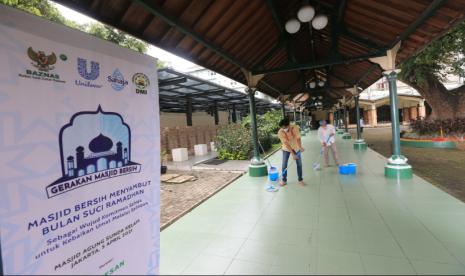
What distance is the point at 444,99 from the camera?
13.1m

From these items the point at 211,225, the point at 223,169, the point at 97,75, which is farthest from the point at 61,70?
the point at 223,169

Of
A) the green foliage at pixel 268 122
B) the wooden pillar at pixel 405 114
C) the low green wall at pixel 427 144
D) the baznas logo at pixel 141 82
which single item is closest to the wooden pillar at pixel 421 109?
the wooden pillar at pixel 405 114

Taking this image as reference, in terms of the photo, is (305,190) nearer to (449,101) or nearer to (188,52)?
(188,52)

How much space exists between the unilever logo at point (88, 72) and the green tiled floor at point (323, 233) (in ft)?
6.51

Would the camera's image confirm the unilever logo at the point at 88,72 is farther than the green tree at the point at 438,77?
No

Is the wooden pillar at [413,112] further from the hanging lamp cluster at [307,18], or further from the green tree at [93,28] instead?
the green tree at [93,28]

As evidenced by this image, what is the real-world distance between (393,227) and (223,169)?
5461 millimetres

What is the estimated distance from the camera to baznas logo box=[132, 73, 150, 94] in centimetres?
228

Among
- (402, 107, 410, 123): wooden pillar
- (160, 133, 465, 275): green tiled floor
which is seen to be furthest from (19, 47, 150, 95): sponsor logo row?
(402, 107, 410, 123): wooden pillar

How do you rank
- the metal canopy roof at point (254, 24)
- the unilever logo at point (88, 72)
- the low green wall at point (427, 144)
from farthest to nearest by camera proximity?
the low green wall at point (427, 144), the metal canopy roof at point (254, 24), the unilever logo at point (88, 72)

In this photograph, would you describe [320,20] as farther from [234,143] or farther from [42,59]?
[234,143]

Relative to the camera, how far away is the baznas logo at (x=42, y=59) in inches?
61.4

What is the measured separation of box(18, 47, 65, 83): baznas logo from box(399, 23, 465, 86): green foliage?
11.7 m

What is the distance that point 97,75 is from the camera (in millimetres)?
1938
